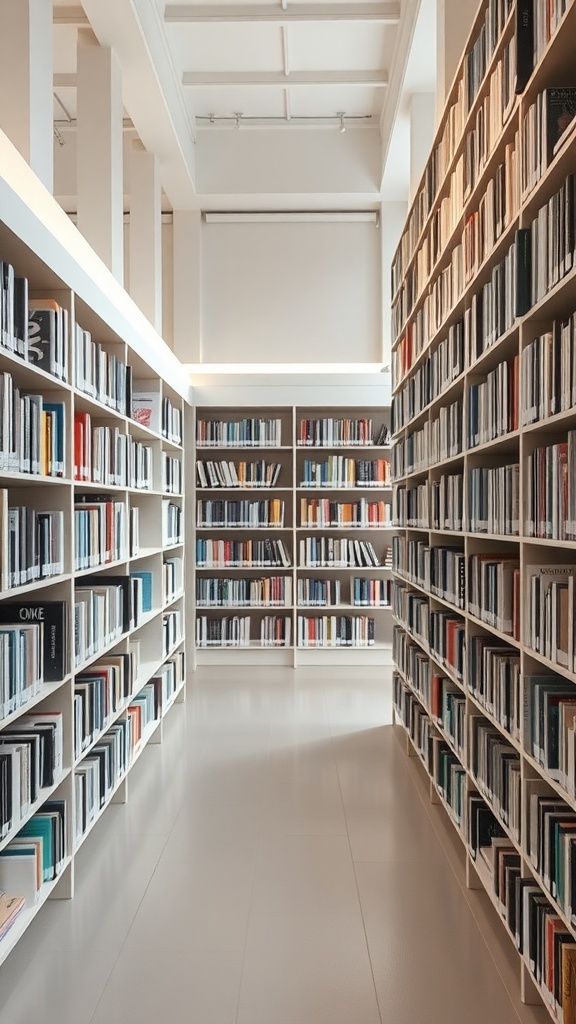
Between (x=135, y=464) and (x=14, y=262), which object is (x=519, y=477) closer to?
(x=14, y=262)

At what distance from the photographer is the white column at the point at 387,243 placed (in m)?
7.38

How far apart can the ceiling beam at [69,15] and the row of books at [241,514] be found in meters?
3.89

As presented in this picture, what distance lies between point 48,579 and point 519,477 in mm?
1629

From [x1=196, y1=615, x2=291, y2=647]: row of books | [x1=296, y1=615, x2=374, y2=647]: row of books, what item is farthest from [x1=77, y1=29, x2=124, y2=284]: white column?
[x1=296, y1=615, x2=374, y2=647]: row of books

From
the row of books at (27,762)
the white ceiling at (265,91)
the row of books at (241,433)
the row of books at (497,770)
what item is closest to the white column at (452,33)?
the white ceiling at (265,91)

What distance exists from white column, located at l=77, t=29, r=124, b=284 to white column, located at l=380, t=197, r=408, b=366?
350 cm

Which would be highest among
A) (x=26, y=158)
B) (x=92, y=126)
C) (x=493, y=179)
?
(x=92, y=126)

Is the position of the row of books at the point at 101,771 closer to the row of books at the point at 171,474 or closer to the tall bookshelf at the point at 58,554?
the tall bookshelf at the point at 58,554

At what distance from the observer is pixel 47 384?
9.66ft

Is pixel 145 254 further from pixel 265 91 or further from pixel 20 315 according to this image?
pixel 20 315

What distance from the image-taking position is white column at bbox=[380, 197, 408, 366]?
7379 mm

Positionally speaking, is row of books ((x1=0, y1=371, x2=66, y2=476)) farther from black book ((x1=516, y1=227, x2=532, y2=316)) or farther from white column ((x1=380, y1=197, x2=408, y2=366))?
white column ((x1=380, y1=197, x2=408, y2=366))

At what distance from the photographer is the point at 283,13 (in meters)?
5.46

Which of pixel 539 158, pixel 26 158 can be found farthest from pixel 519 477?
pixel 26 158
